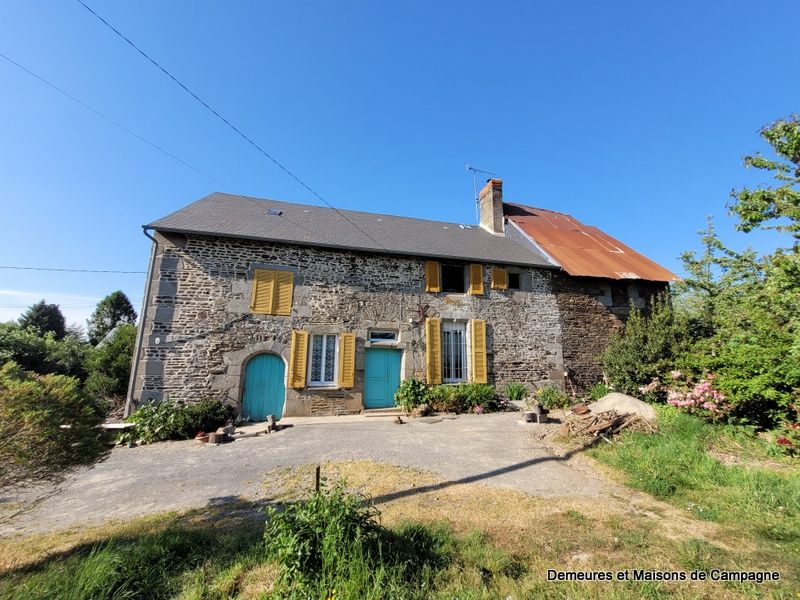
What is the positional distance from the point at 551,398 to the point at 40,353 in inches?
830

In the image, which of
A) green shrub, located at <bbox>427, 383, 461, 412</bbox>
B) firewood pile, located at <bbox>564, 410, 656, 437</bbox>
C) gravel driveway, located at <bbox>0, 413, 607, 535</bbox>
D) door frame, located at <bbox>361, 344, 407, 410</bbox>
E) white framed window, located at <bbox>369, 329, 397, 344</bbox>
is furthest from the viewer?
white framed window, located at <bbox>369, 329, 397, 344</bbox>

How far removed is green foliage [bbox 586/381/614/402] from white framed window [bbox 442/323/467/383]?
4.19 m

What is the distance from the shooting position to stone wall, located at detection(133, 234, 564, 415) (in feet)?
29.3

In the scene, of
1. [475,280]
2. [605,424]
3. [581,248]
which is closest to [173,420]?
[475,280]

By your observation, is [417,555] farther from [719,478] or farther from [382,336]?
[382,336]

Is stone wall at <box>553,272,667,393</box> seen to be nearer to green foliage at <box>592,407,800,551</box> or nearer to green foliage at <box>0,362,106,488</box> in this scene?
green foliage at <box>592,407,800,551</box>

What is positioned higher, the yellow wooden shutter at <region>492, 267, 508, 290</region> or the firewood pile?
the yellow wooden shutter at <region>492, 267, 508, 290</region>

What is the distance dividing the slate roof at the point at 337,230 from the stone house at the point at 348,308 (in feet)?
0.24

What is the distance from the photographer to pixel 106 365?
1145cm

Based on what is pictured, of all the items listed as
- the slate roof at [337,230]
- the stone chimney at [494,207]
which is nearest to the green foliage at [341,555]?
the slate roof at [337,230]

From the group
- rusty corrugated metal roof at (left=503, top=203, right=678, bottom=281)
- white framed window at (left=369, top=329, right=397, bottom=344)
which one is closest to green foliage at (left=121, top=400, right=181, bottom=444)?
white framed window at (left=369, top=329, right=397, bottom=344)

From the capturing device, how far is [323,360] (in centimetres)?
995

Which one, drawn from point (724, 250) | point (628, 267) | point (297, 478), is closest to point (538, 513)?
point (297, 478)

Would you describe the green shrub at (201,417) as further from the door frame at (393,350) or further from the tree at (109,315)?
the tree at (109,315)
